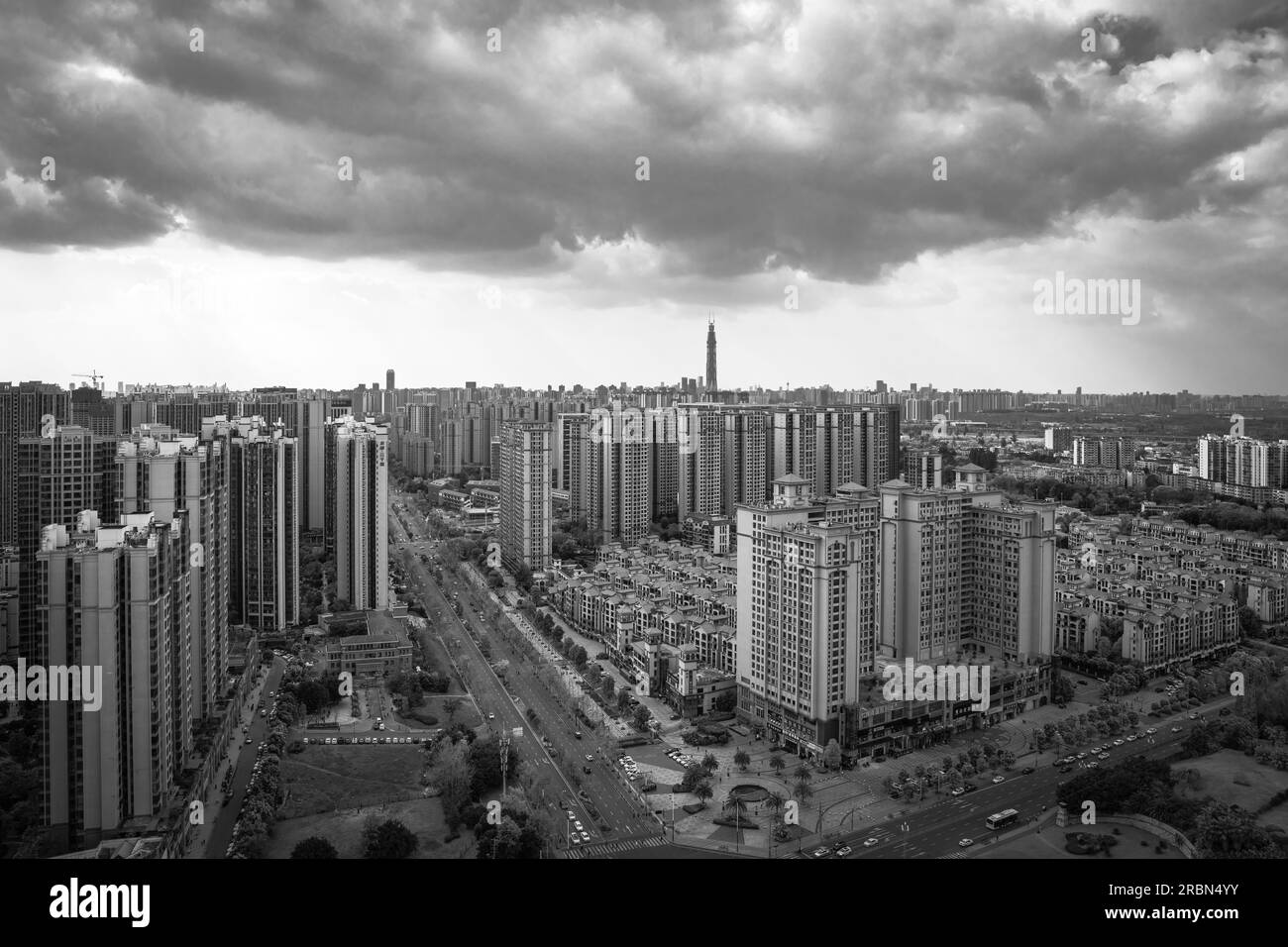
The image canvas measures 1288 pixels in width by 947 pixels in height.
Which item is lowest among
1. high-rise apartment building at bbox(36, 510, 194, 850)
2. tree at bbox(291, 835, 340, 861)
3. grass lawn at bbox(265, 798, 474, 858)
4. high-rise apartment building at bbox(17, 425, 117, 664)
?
grass lawn at bbox(265, 798, 474, 858)

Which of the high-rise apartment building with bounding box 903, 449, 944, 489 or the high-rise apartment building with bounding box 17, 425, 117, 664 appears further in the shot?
the high-rise apartment building with bounding box 903, 449, 944, 489

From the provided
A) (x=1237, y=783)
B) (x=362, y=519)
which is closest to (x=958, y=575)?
(x=1237, y=783)

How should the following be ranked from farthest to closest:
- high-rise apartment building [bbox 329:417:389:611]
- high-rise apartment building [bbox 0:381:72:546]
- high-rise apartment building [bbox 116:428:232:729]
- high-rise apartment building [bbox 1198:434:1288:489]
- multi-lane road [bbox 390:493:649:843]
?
high-rise apartment building [bbox 1198:434:1288:489]
high-rise apartment building [bbox 329:417:389:611]
high-rise apartment building [bbox 0:381:72:546]
high-rise apartment building [bbox 116:428:232:729]
multi-lane road [bbox 390:493:649:843]

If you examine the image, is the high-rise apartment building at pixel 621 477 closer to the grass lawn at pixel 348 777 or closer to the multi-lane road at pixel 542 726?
the multi-lane road at pixel 542 726

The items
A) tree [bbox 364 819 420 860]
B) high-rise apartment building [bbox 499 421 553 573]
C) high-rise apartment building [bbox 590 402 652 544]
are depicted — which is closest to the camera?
tree [bbox 364 819 420 860]

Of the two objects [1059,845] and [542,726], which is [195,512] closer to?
[542,726]

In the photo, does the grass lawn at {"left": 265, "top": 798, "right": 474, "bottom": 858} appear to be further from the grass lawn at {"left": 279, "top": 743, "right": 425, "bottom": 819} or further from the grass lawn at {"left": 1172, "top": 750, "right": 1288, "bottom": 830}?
the grass lawn at {"left": 1172, "top": 750, "right": 1288, "bottom": 830}

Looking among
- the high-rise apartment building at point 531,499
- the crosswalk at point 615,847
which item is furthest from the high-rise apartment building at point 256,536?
the crosswalk at point 615,847

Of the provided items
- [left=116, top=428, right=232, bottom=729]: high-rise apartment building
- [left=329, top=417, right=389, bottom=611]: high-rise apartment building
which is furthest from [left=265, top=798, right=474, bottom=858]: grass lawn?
[left=329, top=417, right=389, bottom=611]: high-rise apartment building
